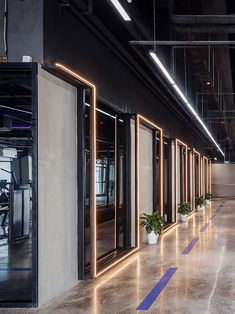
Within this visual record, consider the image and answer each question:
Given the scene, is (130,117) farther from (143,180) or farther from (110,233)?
(110,233)

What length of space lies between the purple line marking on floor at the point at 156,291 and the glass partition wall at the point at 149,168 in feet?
10.1

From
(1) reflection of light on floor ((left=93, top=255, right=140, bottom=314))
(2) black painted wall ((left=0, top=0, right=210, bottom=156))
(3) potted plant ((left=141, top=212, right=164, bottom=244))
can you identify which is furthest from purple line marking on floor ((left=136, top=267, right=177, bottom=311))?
(2) black painted wall ((left=0, top=0, right=210, bottom=156))

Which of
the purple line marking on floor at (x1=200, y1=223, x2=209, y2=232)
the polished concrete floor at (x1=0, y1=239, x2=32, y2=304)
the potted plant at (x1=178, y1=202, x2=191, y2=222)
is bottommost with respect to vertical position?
the purple line marking on floor at (x1=200, y1=223, x2=209, y2=232)

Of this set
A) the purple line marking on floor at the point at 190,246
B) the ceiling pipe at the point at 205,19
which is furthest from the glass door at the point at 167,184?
the ceiling pipe at the point at 205,19

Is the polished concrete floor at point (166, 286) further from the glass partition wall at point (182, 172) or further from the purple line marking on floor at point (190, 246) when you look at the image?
the glass partition wall at point (182, 172)

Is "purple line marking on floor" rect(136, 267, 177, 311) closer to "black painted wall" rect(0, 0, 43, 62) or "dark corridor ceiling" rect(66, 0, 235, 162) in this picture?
"black painted wall" rect(0, 0, 43, 62)

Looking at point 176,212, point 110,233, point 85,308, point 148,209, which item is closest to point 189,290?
point 85,308

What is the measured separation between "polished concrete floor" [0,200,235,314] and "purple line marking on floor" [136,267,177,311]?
0.05m

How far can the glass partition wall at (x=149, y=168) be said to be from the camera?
32.5 feet

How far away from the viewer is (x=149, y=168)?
11.0 m

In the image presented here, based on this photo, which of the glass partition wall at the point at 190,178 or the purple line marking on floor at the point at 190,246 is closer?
the purple line marking on floor at the point at 190,246

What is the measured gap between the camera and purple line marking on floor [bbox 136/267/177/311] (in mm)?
4871

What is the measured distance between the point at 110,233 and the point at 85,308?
7251 millimetres

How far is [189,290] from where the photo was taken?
5559 millimetres
